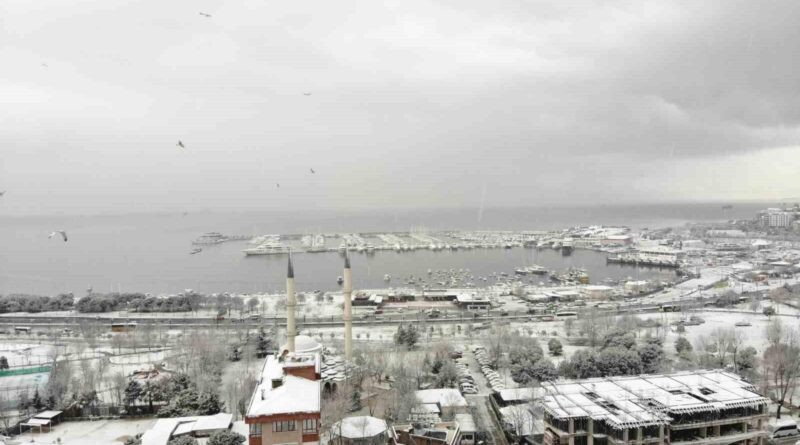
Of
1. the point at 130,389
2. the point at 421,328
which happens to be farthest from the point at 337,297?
the point at 130,389

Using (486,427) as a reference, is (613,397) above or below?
above

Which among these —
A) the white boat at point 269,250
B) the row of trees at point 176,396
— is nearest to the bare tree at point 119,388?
the row of trees at point 176,396

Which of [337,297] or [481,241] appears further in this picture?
[481,241]

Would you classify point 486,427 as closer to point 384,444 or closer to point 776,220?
point 384,444

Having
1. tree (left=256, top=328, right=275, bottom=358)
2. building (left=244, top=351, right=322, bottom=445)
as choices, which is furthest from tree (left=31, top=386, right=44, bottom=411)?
building (left=244, top=351, right=322, bottom=445)

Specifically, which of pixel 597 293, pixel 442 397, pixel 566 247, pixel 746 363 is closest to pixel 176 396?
pixel 442 397

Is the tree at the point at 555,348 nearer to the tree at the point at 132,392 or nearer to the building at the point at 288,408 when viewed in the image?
the building at the point at 288,408

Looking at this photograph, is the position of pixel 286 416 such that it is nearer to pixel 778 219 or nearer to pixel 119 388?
pixel 119 388
